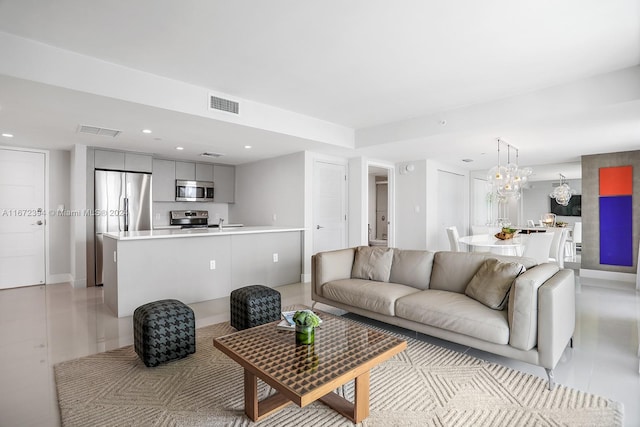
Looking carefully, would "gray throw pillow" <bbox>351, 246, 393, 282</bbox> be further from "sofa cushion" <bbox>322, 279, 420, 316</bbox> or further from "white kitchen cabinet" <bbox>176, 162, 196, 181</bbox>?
"white kitchen cabinet" <bbox>176, 162, 196, 181</bbox>

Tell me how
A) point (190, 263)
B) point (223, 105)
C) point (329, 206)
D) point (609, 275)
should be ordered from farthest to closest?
point (329, 206) → point (609, 275) → point (190, 263) → point (223, 105)

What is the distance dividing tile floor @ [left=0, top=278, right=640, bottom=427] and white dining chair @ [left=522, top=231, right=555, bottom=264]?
70 centimetres

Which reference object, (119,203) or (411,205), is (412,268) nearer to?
(411,205)

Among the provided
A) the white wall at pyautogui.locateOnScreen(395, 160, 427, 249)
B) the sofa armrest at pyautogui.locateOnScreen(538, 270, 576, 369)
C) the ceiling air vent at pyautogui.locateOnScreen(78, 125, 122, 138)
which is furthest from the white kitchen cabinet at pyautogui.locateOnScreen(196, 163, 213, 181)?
the sofa armrest at pyautogui.locateOnScreen(538, 270, 576, 369)

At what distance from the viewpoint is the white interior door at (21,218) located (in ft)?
16.9

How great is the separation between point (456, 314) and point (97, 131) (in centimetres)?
468

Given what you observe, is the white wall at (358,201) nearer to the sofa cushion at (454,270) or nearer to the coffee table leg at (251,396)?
the sofa cushion at (454,270)

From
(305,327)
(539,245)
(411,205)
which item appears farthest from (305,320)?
(411,205)

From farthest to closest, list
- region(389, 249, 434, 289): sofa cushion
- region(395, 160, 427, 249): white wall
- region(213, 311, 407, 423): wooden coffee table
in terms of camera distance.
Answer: region(395, 160, 427, 249): white wall
region(389, 249, 434, 289): sofa cushion
region(213, 311, 407, 423): wooden coffee table

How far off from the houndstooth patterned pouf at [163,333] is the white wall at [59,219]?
4164mm

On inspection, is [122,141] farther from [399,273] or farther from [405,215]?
[405,215]

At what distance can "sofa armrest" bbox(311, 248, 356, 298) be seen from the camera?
3.72 meters

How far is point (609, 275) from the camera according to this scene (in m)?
5.73

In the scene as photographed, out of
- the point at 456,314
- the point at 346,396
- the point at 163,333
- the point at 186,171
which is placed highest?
the point at 186,171
